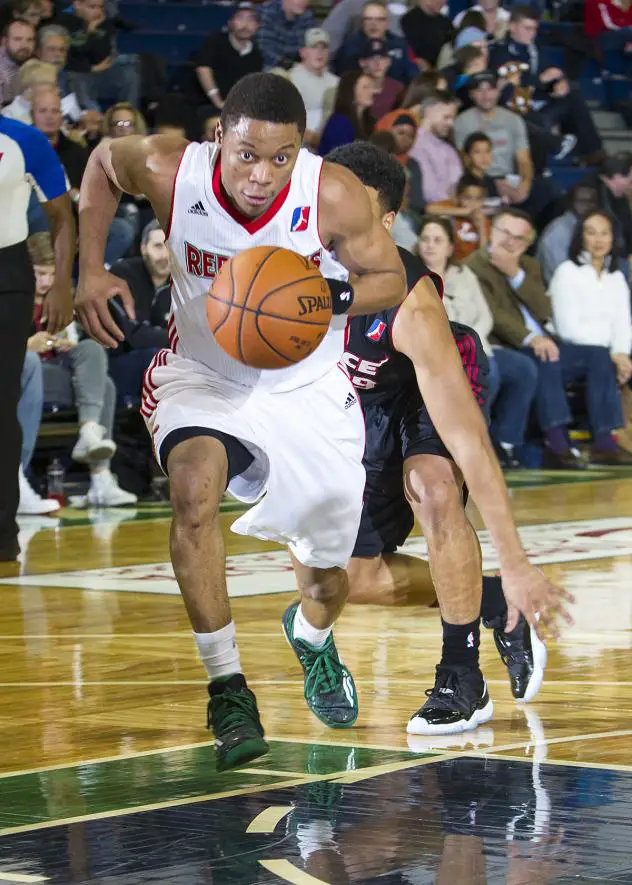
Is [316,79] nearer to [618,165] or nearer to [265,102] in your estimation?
[618,165]

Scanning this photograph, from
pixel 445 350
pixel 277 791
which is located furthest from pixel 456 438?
pixel 277 791

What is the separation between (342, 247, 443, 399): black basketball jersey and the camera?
491cm

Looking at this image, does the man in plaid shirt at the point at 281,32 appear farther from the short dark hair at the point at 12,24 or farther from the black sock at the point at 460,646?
the black sock at the point at 460,646

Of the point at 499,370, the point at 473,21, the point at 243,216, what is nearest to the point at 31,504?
the point at 499,370

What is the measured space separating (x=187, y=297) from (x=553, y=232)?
967 cm

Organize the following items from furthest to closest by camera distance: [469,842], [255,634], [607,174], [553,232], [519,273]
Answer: [607,174]
[553,232]
[519,273]
[255,634]
[469,842]

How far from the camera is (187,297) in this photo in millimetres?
4359

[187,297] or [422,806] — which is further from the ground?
[187,297]

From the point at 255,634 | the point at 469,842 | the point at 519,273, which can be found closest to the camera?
the point at 469,842

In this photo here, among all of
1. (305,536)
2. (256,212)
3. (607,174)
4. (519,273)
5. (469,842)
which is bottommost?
(469,842)

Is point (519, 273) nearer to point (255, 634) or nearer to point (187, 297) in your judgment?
point (255, 634)

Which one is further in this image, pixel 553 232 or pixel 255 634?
pixel 553 232

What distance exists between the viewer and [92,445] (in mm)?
10047

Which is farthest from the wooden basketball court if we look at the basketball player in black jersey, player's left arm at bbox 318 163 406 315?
player's left arm at bbox 318 163 406 315
